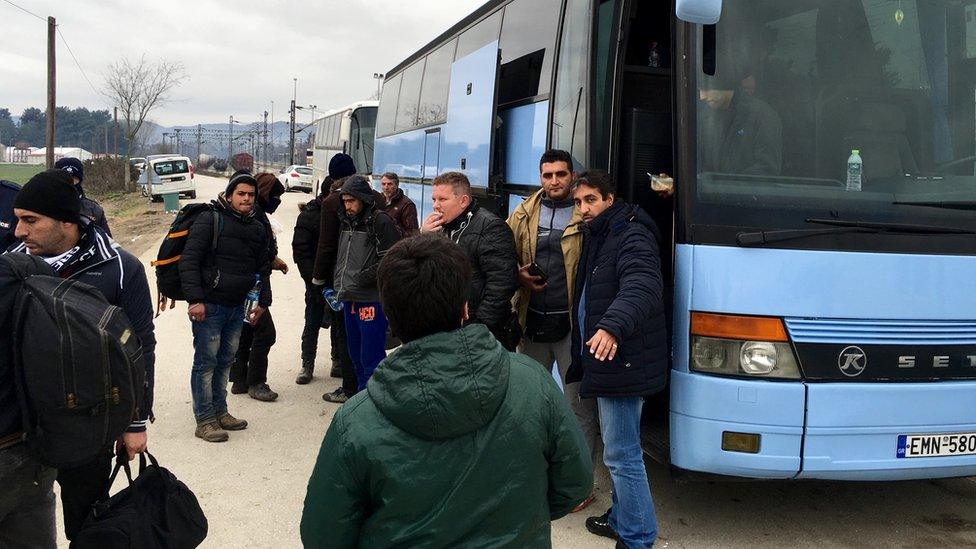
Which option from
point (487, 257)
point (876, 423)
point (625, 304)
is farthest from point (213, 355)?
point (876, 423)

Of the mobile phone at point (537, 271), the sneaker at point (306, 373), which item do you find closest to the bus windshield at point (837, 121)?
the mobile phone at point (537, 271)

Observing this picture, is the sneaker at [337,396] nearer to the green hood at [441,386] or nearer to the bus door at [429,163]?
the bus door at [429,163]

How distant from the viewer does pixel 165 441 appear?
5.85 m

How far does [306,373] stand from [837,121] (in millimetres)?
5092

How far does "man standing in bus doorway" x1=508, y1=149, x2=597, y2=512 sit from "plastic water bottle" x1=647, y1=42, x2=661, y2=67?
4.38ft

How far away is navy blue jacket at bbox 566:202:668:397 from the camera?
146 inches

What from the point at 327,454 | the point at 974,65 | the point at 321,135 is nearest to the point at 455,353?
the point at 327,454

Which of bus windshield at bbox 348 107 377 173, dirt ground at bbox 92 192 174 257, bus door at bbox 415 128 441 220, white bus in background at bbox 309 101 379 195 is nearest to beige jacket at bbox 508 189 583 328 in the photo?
bus door at bbox 415 128 441 220

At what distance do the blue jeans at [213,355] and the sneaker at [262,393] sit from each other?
76 centimetres

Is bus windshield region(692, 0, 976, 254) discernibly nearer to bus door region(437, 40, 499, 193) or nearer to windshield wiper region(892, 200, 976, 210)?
windshield wiper region(892, 200, 976, 210)

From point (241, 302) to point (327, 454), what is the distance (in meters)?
4.36

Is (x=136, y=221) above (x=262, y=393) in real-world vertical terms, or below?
above

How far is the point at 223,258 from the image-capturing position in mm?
5797

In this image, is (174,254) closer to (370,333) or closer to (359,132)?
(370,333)
